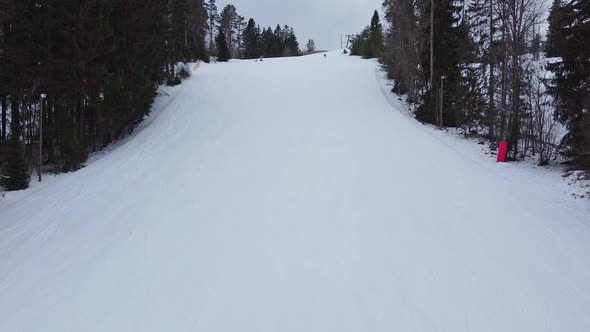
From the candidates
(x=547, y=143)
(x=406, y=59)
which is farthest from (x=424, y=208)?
(x=406, y=59)

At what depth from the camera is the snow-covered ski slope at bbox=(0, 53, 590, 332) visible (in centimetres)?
507

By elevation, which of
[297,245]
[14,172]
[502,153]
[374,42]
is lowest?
[297,245]

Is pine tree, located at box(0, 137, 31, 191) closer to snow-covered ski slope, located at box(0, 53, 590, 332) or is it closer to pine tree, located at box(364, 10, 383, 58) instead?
snow-covered ski slope, located at box(0, 53, 590, 332)

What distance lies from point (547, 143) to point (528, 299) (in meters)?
9.52

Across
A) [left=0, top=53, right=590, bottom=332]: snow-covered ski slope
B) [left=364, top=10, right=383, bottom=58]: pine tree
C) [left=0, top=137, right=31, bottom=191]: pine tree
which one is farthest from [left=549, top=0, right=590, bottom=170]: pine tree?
[left=364, top=10, right=383, bottom=58]: pine tree

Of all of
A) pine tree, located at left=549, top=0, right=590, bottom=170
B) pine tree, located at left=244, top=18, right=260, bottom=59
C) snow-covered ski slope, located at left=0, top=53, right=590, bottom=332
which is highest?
pine tree, located at left=244, top=18, right=260, bottom=59

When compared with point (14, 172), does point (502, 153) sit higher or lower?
higher

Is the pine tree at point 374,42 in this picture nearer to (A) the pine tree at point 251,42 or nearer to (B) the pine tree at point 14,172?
(A) the pine tree at point 251,42

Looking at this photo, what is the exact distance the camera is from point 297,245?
6938 mm

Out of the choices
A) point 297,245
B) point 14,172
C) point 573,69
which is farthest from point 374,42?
point 297,245

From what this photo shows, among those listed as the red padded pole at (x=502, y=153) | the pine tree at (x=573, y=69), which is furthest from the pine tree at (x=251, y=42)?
the red padded pole at (x=502, y=153)

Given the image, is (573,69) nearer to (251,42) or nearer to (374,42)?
(374,42)

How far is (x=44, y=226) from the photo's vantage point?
8.91 meters

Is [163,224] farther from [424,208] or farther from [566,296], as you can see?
[566,296]
